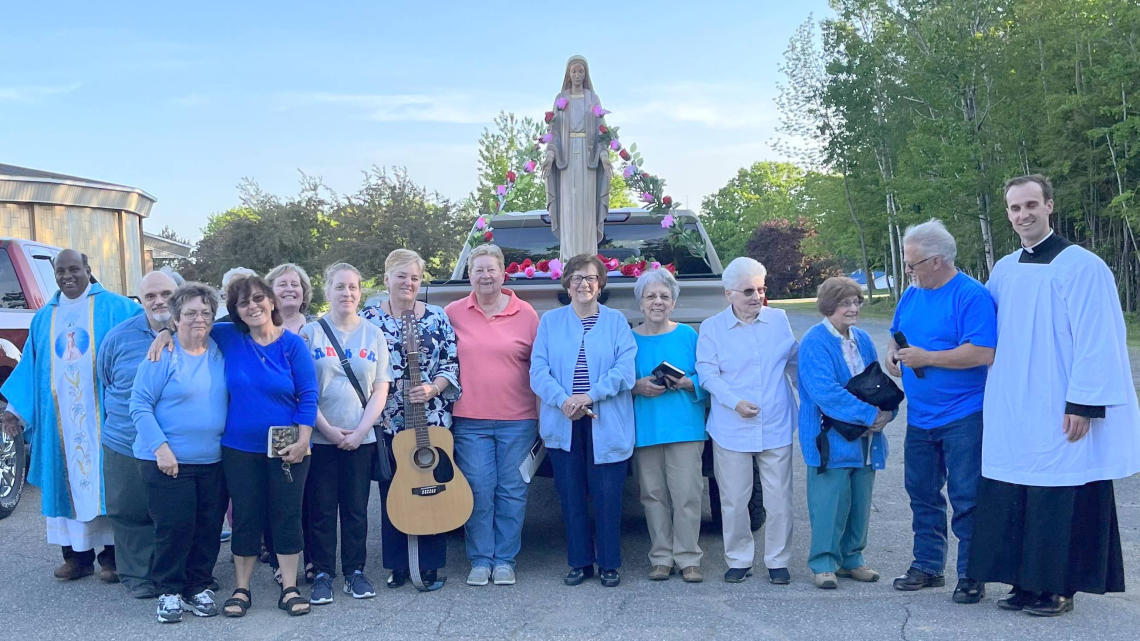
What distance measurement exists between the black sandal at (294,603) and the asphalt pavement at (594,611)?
0.16ft

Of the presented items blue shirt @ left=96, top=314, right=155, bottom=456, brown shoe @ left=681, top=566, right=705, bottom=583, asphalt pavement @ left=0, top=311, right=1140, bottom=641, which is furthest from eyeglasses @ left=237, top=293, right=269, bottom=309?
brown shoe @ left=681, top=566, right=705, bottom=583

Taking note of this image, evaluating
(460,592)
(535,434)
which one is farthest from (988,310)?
(460,592)

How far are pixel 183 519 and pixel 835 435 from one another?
3.25 metres

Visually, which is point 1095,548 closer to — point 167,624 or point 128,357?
point 167,624

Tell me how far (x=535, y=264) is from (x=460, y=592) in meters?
3.19

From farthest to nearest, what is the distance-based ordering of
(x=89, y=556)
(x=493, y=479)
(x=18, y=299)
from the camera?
(x=18, y=299), (x=89, y=556), (x=493, y=479)

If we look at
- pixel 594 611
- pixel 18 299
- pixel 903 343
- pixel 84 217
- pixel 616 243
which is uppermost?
pixel 84 217

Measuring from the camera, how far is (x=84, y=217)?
1767cm

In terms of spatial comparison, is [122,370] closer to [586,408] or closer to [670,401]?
[586,408]

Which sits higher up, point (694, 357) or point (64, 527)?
point (694, 357)

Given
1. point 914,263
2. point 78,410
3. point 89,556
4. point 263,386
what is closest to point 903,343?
point 914,263

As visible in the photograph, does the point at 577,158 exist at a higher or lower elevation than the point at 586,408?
higher

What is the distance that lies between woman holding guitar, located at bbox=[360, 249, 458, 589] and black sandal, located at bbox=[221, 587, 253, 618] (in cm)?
74

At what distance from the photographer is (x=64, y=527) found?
17.5 feet
